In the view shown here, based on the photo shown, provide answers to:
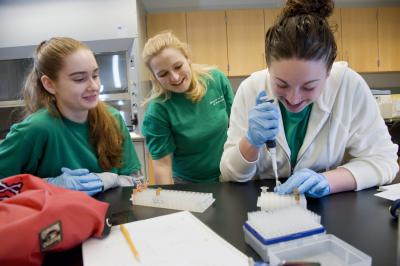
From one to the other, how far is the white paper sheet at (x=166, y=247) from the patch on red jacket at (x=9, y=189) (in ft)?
0.68

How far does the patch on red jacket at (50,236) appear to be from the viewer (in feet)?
1.82

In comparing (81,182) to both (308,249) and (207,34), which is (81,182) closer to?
(308,249)

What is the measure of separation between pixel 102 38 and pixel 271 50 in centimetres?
264

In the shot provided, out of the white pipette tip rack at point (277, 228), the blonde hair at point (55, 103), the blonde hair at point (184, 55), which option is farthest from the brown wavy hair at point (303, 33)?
the blonde hair at point (55, 103)

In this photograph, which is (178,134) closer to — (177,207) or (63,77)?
(63,77)

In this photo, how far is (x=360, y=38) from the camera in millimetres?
3912

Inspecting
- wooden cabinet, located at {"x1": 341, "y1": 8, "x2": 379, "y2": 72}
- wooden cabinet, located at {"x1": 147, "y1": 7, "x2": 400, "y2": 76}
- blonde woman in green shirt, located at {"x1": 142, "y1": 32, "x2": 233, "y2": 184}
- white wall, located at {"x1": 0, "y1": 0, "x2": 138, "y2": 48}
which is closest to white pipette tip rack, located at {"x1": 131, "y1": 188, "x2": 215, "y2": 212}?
blonde woman in green shirt, located at {"x1": 142, "y1": 32, "x2": 233, "y2": 184}

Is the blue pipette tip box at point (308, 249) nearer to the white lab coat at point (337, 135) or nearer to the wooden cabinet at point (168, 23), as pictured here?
the white lab coat at point (337, 135)

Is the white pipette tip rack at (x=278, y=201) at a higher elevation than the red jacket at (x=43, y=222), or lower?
lower

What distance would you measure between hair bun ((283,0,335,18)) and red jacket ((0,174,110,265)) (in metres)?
0.73

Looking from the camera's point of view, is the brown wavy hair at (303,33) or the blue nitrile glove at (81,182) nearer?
the brown wavy hair at (303,33)

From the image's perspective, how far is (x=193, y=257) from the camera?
0.57 metres

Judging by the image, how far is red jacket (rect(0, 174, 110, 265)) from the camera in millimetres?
530

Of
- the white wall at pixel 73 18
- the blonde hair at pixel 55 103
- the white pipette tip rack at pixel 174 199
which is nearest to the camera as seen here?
the white pipette tip rack at pixel 174 199
